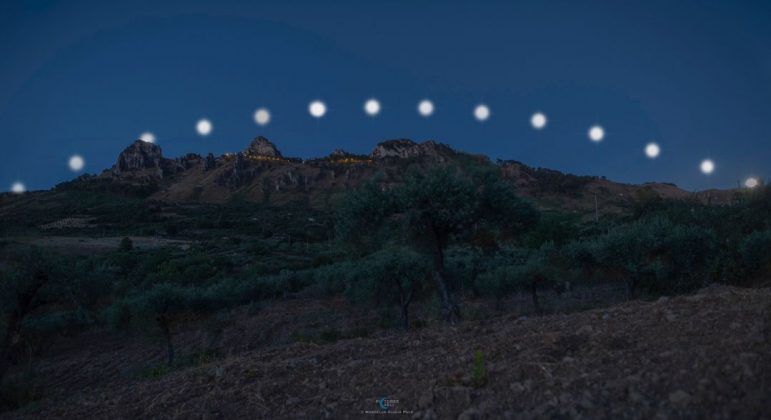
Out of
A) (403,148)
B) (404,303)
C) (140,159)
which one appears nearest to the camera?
(404,303)

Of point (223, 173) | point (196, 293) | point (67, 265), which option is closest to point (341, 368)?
point (67, 265)

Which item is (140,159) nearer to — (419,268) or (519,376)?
(419,268)

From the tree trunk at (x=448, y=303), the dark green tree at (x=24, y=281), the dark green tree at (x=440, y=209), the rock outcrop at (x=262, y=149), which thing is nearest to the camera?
the dark green tree at (x=24, y=281)

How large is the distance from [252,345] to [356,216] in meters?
11.8

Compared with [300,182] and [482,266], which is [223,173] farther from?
[482,266]

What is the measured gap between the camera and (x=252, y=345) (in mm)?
20922

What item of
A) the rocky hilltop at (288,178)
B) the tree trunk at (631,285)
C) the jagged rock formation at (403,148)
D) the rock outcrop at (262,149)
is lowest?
the tree trunk at (631,285)

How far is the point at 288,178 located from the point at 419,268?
110 metres

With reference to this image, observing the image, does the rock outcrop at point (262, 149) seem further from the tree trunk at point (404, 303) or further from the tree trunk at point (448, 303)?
the tree trunk at point (448, 303)

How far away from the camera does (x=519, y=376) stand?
431cm

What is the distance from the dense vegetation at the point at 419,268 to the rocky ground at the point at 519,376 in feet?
15.6

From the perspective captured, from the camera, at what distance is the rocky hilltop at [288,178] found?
95.9 metres

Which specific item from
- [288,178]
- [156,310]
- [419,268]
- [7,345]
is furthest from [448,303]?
[288,178]

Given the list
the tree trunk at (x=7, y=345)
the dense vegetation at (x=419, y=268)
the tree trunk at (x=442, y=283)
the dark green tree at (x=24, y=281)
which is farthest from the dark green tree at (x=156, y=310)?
the tree trunk at (x=442, y=283)
